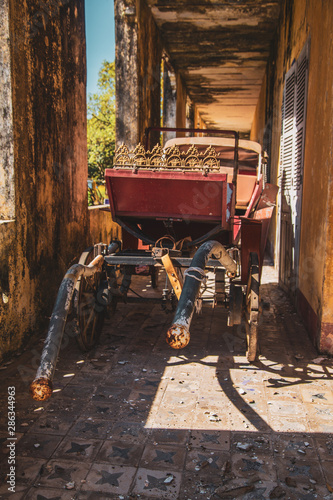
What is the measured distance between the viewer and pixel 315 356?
4.71 metres

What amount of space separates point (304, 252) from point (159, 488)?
13.0 ft

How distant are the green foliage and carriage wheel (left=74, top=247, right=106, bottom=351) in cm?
1829

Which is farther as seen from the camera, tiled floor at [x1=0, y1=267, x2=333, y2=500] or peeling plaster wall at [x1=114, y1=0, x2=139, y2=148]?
peeling plaster wall at [x1=114, y1=0, x2=139, y2=148]

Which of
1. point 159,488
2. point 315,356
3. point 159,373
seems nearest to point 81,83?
point 159,373

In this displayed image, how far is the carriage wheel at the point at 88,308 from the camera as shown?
14.4 ft

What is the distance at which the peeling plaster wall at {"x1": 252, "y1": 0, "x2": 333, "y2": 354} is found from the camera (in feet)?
15.1

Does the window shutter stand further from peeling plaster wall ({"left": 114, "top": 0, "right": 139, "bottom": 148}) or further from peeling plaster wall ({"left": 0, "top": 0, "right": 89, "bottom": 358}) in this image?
peeling plaster wall ({"left": 114, "top": 0, "right": 139, "bottom": 148})

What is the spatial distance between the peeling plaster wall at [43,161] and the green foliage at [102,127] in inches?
659

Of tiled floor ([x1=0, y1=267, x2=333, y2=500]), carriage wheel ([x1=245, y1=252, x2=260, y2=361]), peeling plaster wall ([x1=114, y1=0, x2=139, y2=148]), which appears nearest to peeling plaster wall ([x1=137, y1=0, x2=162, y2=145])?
peeling plaster wall ([x1=114, y1=0, x2=139, y2=148])

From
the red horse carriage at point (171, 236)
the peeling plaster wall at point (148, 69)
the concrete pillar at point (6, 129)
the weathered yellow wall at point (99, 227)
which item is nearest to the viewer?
the concrete pillar at point (6, 129)

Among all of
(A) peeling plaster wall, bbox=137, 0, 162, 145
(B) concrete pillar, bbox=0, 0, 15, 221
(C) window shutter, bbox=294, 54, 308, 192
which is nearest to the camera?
(B) concrete pillar, bbox=0, 0, 15, 221

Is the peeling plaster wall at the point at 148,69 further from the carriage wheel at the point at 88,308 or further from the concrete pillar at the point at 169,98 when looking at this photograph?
the carriage wheel at the point at 88,308

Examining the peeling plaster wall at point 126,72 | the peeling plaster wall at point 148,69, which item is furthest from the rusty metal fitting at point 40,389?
the peeling plaster wall at point 148,69

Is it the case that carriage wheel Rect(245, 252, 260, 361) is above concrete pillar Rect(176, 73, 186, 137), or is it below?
below
